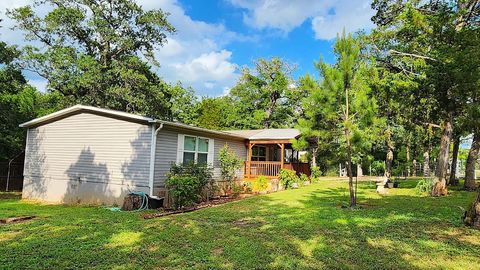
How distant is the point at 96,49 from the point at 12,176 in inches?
452

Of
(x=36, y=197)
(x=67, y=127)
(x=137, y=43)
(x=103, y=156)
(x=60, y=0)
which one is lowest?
(x=36, y=197)

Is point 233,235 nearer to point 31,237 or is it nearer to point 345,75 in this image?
point 31,237

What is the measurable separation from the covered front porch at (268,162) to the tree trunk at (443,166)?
7.05 metres

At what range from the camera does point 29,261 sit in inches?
182

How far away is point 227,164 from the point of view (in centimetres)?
1484

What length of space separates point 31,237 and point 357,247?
6.08 metres

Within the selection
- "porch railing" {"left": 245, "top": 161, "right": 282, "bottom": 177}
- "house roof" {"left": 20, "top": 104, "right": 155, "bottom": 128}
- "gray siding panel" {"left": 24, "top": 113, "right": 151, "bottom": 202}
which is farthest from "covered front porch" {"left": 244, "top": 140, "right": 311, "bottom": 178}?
"house roof" {"left": 20, "top": 104, "right": 155, "bottom": 128}

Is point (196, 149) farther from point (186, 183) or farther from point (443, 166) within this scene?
point (443, 166)

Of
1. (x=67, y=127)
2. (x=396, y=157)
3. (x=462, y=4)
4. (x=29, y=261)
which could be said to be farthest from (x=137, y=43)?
(x=396, y=157)

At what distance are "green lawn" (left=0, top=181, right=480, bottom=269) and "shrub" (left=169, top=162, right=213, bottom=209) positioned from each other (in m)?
1.91

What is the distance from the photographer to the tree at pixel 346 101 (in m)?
→ 9.91

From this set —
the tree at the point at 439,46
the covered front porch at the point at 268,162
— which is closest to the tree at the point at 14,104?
the covered front porch at the point at 268,162

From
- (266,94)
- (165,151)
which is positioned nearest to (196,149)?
(165,151)

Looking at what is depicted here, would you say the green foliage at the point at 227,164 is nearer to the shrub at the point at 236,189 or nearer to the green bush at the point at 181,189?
the shrub at the point at 236,189
